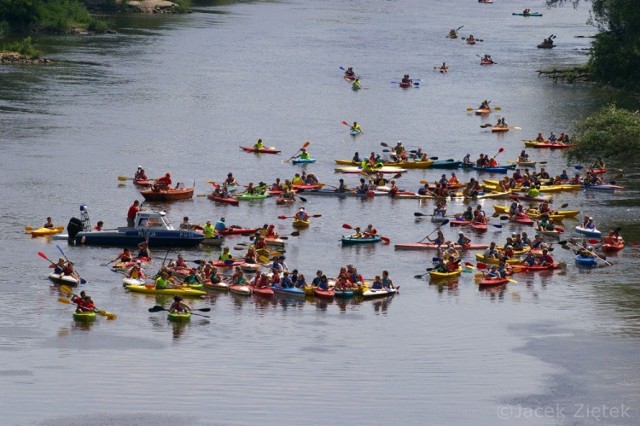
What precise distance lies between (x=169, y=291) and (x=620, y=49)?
1824 inches

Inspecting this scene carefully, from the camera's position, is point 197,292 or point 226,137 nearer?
point 197,292

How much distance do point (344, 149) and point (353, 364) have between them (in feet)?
120

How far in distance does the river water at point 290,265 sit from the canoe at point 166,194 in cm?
56

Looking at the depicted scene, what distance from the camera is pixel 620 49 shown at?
8250 centimetres

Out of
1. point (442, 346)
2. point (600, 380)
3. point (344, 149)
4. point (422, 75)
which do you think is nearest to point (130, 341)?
point (442, 346)

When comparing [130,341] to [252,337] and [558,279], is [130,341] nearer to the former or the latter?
[252,337]

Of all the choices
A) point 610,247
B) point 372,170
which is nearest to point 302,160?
point 372,170

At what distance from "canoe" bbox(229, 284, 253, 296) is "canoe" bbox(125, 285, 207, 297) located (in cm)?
100

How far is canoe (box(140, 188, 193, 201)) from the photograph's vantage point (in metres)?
59.1

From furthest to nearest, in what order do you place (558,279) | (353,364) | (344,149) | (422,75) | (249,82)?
(422,75) → (249,82) → (344,149) → (558,279) → (353,364)

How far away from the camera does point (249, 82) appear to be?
99.1 meters

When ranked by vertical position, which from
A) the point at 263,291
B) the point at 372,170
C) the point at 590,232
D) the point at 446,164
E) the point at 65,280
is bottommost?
the point at 263,291

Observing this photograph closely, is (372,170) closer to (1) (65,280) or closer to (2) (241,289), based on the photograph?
(2) (241,289)

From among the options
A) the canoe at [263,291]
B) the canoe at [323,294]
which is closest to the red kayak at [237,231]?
the canoe at [263,291]
